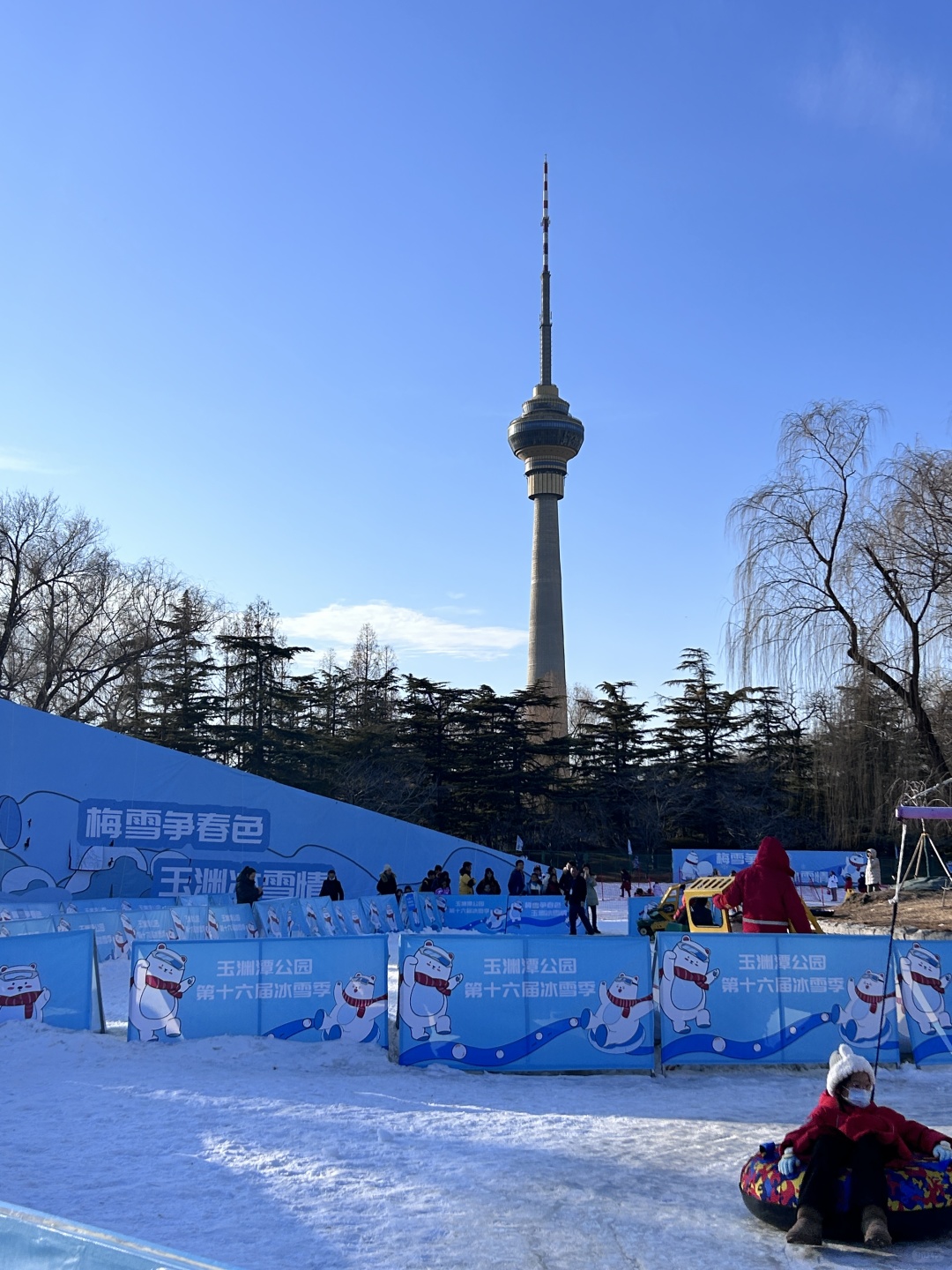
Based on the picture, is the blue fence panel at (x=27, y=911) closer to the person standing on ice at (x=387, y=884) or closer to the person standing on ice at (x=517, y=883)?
the person standing on ice at (x=387, y=884)

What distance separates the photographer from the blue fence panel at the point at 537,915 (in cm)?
2416

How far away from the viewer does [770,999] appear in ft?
34.6

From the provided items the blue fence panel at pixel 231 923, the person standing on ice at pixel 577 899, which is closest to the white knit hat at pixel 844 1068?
the blue fence panel at pixel 231 923

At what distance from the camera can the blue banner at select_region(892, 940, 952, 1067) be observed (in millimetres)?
10500

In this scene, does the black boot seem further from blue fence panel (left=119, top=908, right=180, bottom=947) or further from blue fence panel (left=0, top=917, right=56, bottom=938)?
blue fence panel (left=119, top=908, right=180, bottom=947)

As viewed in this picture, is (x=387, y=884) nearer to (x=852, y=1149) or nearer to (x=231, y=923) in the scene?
(x=231, y=923)

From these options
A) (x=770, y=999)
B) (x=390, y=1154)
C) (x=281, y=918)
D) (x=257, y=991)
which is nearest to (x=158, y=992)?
(x=257, y=991)

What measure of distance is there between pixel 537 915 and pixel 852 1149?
62.9 feet

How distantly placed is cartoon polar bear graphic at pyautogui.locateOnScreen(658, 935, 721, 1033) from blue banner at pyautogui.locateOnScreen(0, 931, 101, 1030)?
576 centimetres

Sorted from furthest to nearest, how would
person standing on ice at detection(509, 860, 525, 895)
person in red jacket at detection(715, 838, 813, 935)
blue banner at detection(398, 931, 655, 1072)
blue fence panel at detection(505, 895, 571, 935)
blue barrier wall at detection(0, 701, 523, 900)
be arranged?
person standing on ice at detection(509, 860, 525, 895), blue barrier wall at detection(0, 701, 523, 900), blue fence panel at detection(505, 895, 571, 935), person in red jacket at detection(715, 838, 813, 935), blue banner at detection(398, 931, 655, 1072)

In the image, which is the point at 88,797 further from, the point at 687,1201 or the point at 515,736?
the point at 515,736

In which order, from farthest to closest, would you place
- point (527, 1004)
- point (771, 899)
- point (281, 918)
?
point (281, 918) → point (771, 899) → point (527, 1004)

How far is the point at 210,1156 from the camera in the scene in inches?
275

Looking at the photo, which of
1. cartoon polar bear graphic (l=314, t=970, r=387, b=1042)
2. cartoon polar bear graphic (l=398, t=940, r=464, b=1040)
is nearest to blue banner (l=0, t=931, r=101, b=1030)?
cartoon polar bear graphic (l=314, t=970, r=387, b=1042)
